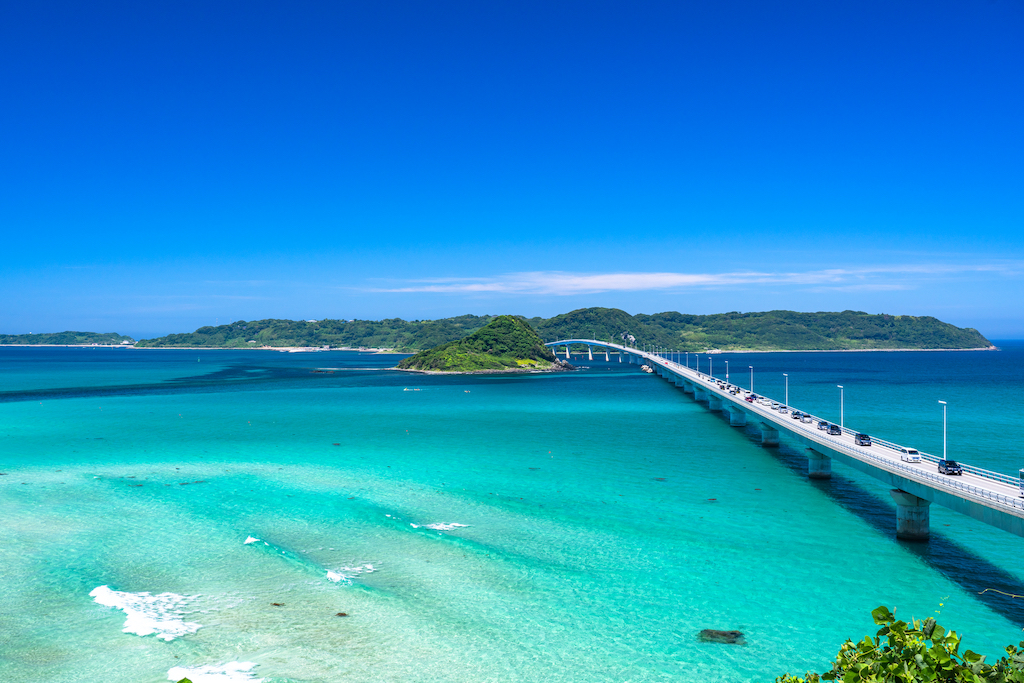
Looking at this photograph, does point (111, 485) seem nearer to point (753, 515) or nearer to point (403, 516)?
point (403, 516)

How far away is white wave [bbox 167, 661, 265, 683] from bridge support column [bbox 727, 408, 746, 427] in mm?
77574

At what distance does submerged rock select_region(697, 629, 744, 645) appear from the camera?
26672 mm

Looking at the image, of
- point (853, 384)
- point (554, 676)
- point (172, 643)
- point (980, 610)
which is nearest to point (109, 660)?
point (172, 643)

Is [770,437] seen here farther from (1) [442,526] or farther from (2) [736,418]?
(1) [442,526]

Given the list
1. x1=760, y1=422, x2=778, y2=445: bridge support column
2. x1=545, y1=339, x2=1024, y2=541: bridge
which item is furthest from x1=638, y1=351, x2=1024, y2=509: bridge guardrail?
x1=760, y1=422, x2=778, y2=445: bridge support column

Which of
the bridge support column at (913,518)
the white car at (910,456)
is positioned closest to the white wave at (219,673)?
the bridge support column at (913,518)

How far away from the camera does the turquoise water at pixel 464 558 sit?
2562 centimetres

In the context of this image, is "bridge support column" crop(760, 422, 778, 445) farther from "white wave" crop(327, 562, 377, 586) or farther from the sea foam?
"white wave" crop(327, 562, 377, 586)

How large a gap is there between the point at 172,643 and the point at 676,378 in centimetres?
14087

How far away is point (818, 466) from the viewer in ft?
184

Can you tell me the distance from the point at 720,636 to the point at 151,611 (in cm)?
2462

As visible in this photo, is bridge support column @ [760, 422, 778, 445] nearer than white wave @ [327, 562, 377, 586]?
No

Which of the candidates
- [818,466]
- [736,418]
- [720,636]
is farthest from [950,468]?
[736,418]

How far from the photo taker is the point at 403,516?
144 feet
